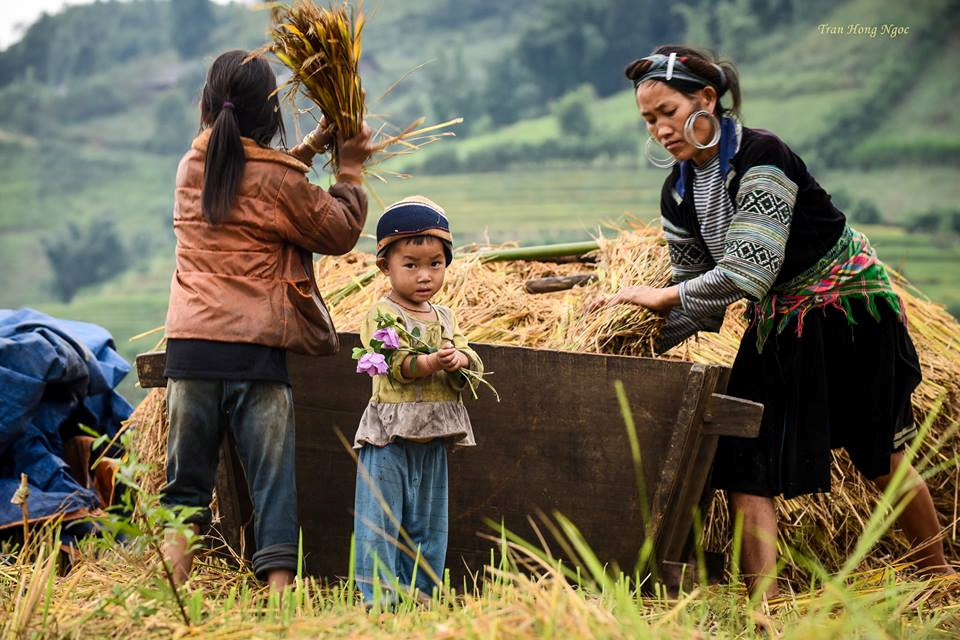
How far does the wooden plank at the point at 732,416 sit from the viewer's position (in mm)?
2791

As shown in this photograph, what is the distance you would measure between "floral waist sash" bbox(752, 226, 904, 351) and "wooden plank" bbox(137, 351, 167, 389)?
1.76m

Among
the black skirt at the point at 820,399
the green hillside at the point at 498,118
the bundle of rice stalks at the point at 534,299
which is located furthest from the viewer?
the green hillside at the point at 498,118

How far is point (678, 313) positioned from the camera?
318cm

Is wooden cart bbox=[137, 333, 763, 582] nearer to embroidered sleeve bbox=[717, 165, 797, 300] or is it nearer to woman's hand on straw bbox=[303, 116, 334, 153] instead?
embroidered sleeve bbox=[717, 165, 797, 300]

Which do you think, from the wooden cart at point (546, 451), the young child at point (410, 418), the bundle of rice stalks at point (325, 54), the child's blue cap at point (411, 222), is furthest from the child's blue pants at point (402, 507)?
the bundle of rice stalks at point (325, 54)

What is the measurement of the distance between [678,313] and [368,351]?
969 mm

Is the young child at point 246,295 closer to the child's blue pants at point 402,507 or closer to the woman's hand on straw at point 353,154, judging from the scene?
the woman's hand on straw at point 353,154

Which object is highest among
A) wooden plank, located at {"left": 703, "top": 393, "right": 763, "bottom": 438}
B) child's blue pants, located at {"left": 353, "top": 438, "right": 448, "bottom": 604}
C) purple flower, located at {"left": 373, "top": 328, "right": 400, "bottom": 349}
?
purple flower, located at {"left": 373, "top": 328, "right": 400, "bottom": 349}

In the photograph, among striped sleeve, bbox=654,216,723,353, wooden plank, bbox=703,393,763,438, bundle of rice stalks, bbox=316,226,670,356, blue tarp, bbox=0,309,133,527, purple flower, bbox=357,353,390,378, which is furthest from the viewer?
blue tarp, bbox=0,309,133,527

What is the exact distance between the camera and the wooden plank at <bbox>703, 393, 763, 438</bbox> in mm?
2791

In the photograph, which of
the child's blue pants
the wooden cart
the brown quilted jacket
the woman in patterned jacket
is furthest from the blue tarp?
the woman in patterned jacket

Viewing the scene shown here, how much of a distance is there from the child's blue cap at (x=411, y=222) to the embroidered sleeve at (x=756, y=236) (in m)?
0.74

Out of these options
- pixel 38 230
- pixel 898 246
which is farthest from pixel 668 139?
pixel 38 230

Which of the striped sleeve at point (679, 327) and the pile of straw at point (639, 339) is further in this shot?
the pile of straw at point (639, 339)
